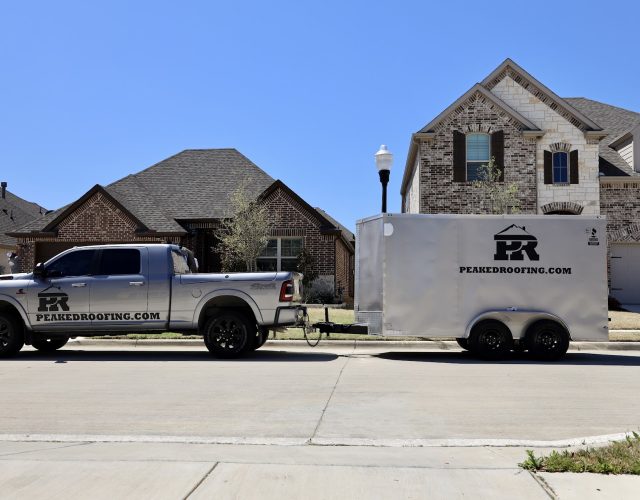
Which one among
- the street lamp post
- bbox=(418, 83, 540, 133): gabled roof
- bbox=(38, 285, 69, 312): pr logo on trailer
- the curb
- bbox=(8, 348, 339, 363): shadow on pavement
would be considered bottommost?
bbox=(8, 348, 339, 363): shadow on pavement

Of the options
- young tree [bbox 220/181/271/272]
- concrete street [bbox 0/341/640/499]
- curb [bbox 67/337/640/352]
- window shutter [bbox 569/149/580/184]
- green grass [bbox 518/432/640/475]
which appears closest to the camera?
concrete street [bbox 0/341/640/499]

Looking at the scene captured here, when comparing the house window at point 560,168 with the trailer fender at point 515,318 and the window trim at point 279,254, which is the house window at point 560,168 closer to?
the window trim at point 279,254

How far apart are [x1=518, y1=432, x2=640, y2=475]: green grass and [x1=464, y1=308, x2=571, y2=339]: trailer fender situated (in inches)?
259

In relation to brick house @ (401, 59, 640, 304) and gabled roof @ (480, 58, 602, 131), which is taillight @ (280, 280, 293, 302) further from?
gabled roof @ (480, 58, 602, 131)

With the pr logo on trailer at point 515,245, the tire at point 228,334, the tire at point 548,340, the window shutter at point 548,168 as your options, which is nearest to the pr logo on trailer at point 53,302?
the tire at point 228,334

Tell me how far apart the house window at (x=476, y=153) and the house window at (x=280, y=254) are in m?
7.13

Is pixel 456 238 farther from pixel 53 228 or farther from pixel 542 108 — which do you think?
pixel 53 228

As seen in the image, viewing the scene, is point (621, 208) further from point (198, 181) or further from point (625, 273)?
point (198, 181)

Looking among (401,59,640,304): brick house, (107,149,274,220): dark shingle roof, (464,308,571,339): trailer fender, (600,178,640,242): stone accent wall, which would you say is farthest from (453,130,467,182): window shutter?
(464,308,571,339): trailer fender

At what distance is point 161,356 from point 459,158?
1537 centimetres

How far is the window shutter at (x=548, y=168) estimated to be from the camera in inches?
944

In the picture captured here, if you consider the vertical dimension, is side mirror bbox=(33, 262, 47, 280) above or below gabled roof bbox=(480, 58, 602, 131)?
below

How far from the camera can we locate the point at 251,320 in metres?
11.9

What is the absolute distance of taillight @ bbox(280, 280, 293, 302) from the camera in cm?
1170
